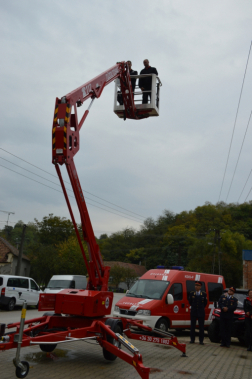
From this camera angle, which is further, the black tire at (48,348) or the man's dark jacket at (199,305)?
the man's dark jacket at (199,305)

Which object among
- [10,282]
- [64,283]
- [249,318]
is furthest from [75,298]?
[64,283]

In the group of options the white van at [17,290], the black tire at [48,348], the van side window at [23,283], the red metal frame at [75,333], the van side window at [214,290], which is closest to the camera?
the red metal frame at [75,333]

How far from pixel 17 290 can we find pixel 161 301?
10830 mm

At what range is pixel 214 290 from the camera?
1391cm

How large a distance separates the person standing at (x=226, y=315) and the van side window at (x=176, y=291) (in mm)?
1780

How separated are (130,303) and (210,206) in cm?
8658

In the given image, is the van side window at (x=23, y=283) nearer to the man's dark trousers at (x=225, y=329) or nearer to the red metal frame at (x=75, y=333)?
the man's dark trousers at (x=225, y=329)

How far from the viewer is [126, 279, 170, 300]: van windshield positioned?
1139 cm

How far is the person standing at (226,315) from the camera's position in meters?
10.2

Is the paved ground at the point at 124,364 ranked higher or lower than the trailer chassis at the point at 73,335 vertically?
lower

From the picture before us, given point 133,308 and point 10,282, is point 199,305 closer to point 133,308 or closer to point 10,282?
point 133,308

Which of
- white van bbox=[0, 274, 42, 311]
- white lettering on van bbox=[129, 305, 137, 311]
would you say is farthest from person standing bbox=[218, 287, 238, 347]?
white van bbox=[0, 274, 42, 311]

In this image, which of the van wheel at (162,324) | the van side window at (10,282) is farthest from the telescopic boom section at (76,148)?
the van side window at (10,282)

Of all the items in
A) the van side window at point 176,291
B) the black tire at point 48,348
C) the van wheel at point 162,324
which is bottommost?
the black tire at point 48,348
